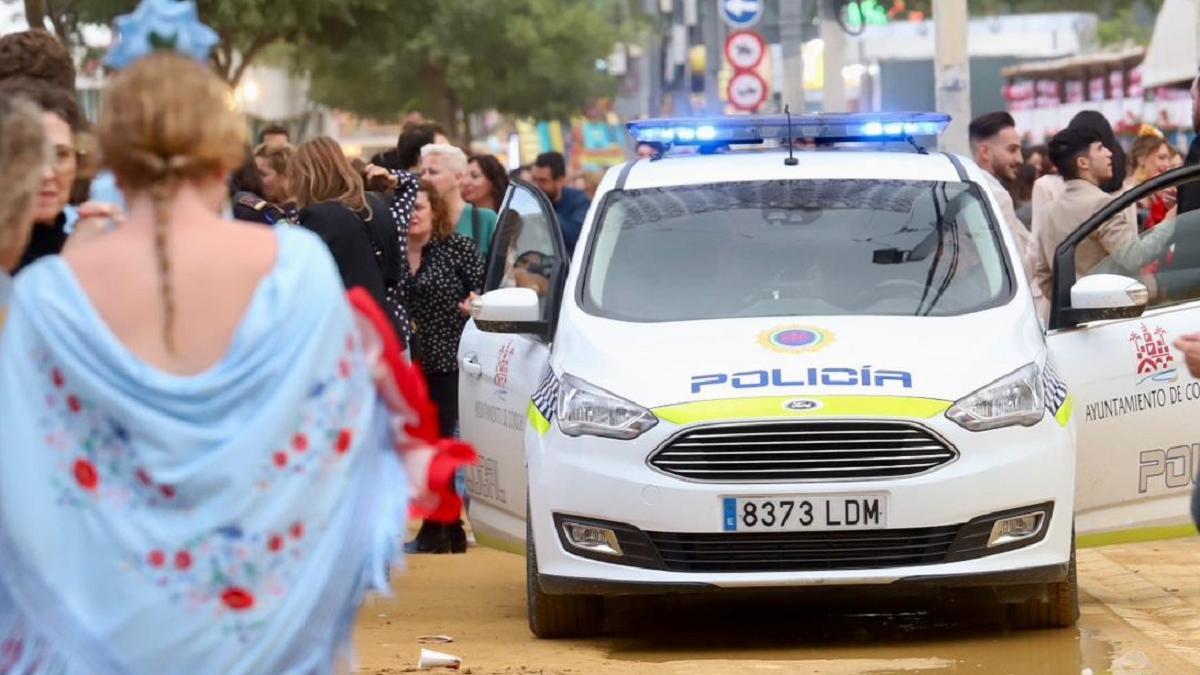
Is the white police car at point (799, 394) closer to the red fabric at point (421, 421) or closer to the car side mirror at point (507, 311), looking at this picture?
the car side mirror at point (507, 311)

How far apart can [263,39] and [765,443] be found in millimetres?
21380

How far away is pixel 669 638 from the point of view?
9352 millimetres

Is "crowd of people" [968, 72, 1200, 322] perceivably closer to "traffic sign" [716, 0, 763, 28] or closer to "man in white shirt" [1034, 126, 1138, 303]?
"man in white shirt" [1034, 126, 1138, 303]

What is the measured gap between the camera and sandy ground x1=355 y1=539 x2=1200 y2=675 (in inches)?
334

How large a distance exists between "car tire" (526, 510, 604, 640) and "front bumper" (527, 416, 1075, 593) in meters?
0.31

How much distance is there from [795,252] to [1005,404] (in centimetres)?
123

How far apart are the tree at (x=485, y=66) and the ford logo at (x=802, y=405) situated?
32.8 metres

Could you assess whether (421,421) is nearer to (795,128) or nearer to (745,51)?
(795,128)

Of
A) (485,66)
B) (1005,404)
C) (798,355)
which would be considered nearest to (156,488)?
(798,355)

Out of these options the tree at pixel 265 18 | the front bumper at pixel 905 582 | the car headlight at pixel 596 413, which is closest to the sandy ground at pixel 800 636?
the front bumper at pixel 905 582

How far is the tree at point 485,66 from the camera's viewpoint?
48.5 m

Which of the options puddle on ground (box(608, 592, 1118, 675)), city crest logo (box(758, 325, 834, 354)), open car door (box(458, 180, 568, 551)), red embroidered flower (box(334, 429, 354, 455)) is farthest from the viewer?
open car door (box(458, 180, 568, 551))

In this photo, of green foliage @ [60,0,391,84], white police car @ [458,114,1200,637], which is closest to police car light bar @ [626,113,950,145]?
white police car @ [458,114,1200,637]

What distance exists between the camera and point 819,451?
8492 mm
